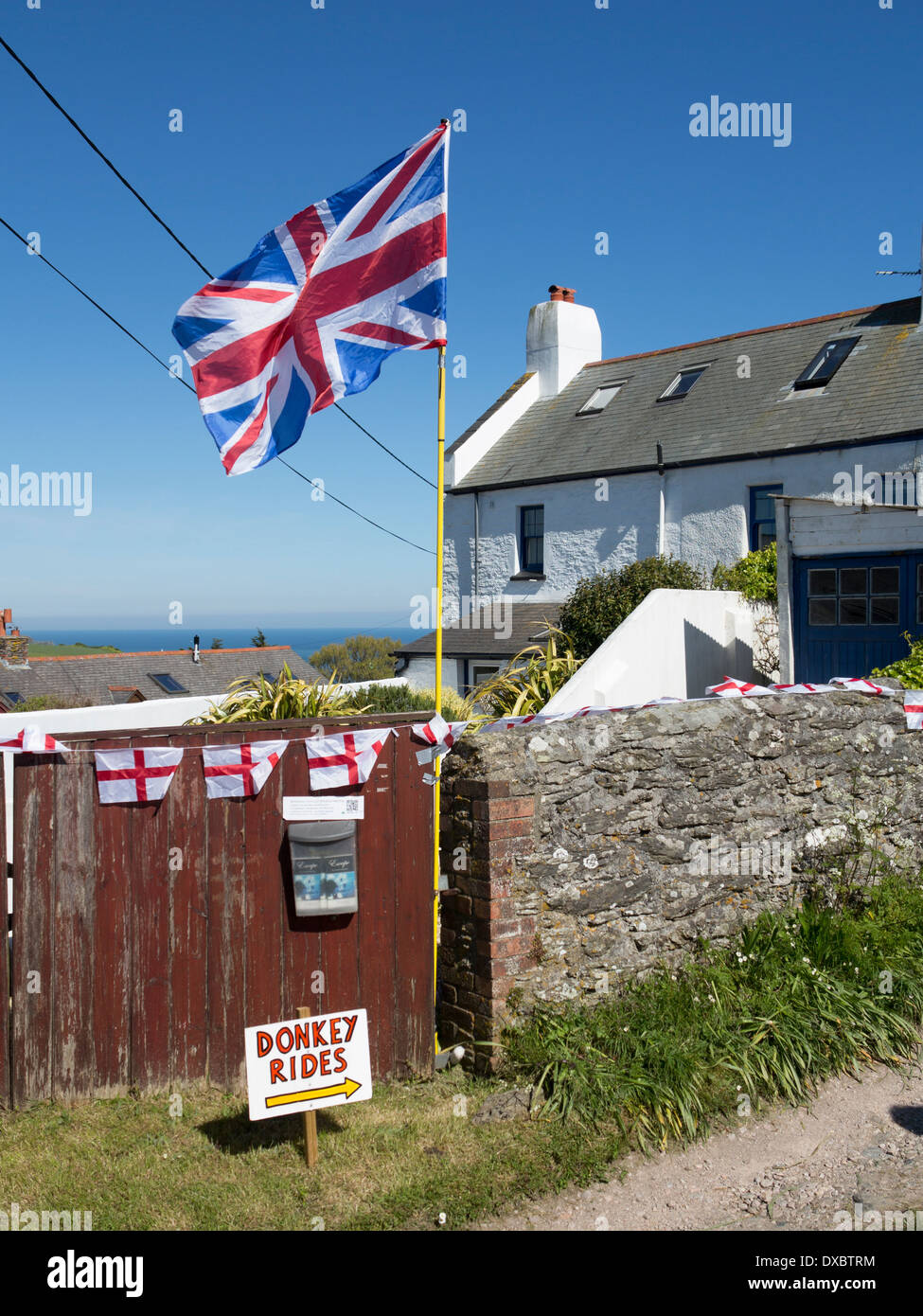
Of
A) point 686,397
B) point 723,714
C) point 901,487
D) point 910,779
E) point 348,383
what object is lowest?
point 910,779

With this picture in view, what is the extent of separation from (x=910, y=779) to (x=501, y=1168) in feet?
15.7

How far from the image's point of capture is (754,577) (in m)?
14.7

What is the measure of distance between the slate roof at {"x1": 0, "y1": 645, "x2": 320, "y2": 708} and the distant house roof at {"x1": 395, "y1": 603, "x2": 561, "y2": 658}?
13371mm

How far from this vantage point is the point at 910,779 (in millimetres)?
7680

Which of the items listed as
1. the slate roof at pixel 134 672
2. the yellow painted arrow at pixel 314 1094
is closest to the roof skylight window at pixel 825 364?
the yellow painted arrow at pixel 314 1094

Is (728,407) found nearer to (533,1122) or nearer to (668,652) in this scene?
(668,652)

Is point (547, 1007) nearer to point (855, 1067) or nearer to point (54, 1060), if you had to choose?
point (855, 1067)

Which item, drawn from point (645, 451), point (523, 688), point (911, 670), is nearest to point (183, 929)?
point (523, 688)

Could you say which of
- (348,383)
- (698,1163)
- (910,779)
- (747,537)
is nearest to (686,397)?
(747,537)

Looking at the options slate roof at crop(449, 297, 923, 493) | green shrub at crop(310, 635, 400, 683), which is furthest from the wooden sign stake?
green shrub at crop(310, 635, 400, 683)

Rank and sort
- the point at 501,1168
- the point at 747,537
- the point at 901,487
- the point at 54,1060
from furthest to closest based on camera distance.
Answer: the point at 747,537, the point at 901,487, the point at 54,1060, the point at 501,1168

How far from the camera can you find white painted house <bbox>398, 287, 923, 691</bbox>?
15.8 meters

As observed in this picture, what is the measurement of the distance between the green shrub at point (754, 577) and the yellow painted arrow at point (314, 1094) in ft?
35.5

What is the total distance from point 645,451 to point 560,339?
5404 mm
